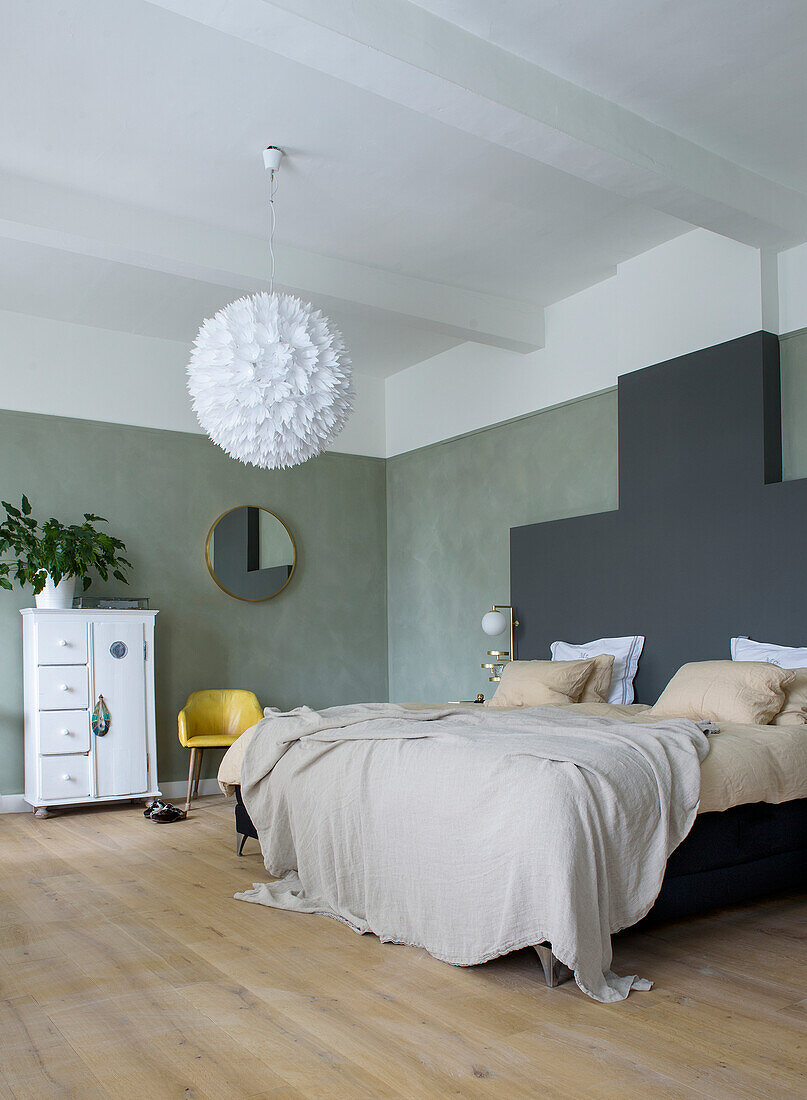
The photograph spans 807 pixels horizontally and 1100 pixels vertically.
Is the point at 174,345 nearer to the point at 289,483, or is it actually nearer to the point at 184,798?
the point at 289,483

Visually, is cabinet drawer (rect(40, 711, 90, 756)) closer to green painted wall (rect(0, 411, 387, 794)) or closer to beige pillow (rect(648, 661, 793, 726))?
green painted wall (rect(0, 411, 387, 794))

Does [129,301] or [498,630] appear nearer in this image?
[129,301]

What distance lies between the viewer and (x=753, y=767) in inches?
129

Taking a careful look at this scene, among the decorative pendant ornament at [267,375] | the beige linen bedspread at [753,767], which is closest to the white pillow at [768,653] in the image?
the beige linen bedspread at [753,767]

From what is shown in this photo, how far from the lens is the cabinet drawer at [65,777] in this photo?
→ 5500mm

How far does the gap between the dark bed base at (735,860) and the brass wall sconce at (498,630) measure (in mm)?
2592

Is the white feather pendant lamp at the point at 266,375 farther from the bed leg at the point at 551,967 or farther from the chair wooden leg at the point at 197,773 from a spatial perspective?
the chair wooden leg at the point at 197,773

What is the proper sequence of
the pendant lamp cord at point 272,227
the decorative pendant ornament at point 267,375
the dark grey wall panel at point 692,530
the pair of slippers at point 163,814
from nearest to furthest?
the decorative pendant ornament at point 267,375 → the pendant lamp cord at point 272,227 → the dark grey wall panel at point 692,530 → the pair of slippers at point 163,814

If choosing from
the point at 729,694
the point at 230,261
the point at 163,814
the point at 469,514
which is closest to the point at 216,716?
the point at 163,814

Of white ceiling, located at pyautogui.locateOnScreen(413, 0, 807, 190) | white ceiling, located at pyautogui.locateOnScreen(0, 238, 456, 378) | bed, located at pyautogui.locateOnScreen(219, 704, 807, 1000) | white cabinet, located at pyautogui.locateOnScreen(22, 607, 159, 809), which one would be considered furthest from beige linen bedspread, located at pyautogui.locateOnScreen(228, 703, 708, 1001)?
white ceiling, located at pyautogui.locateOnScreen(0, 238, 456, 378)

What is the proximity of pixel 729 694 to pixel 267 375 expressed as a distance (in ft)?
7.90

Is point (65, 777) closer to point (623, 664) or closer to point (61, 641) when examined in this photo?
point (61, 641)

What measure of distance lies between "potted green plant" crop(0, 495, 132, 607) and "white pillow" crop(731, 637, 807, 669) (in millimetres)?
3818

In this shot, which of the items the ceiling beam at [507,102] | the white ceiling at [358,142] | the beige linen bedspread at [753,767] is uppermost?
the white ceiling at [358,142]
